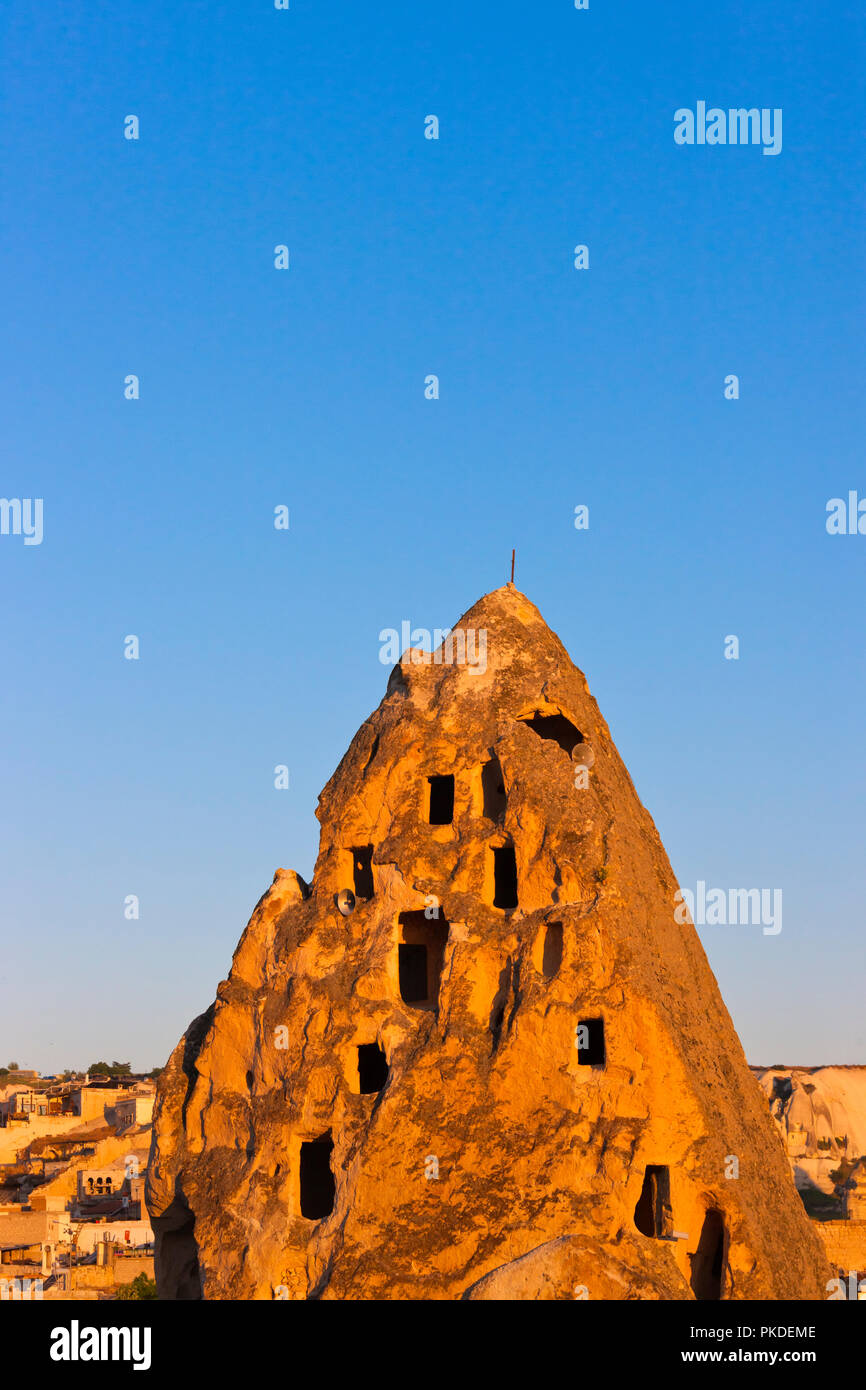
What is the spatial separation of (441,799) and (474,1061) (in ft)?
15.2

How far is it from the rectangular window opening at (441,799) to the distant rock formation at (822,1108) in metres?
69.1

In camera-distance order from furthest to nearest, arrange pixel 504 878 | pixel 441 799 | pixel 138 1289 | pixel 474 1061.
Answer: pixel 138 1289, pixel 441 799, pixel 504 878, pixel 474 1061

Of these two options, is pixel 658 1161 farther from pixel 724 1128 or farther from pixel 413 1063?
pixel 413 1063

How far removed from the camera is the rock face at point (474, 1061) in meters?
26.0

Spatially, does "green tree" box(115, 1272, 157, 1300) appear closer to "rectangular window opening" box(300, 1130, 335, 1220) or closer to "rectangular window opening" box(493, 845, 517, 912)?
"rectangular window opening" box(300, 1130, 335, 1220)

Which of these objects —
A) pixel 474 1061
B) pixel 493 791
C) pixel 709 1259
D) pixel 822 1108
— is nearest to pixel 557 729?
pixel 493 791

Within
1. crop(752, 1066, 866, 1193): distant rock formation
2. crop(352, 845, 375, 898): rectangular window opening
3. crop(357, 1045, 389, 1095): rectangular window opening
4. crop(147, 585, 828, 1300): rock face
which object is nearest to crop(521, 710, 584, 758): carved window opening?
crop(147, 585, 828, 1300): rock face

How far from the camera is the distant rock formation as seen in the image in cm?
10069

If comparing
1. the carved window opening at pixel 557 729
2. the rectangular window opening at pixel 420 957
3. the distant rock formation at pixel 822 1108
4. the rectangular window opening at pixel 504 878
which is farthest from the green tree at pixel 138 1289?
the distant rock formation at pixel 822 1108

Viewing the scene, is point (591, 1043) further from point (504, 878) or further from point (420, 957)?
point (420, 957)

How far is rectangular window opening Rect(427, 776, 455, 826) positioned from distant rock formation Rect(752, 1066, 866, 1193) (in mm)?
69145

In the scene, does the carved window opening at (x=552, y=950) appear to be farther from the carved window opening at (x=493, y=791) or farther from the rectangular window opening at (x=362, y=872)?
the rectangular window opening at (x=362, y=872)

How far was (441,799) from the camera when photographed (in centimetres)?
2980
